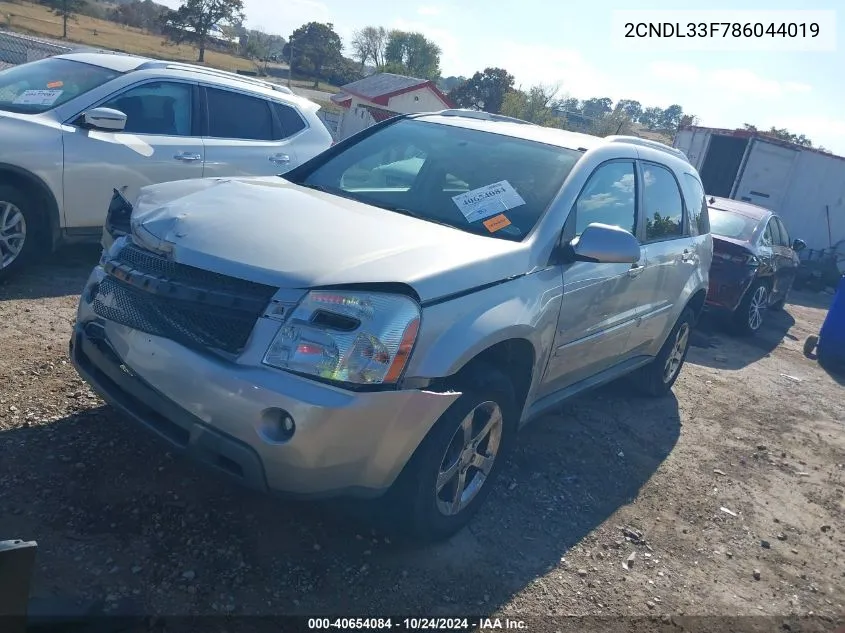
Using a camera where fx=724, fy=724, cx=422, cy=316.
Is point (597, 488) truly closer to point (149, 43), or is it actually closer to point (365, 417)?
point (365, 417)

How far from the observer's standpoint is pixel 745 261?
8.74 meters

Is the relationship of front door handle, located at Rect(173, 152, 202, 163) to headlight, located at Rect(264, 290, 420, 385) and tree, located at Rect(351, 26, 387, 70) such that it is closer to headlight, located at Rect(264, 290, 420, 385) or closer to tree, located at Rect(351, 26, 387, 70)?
headlight, located at Rect(264, 290, 420, 385)

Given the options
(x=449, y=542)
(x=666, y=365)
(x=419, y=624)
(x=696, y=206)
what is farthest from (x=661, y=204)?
(x=419, y=624)

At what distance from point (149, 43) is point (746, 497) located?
56.3 metres

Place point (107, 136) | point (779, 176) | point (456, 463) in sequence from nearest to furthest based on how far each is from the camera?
point (456, 463) → point (107, 136) → point (779, 176)

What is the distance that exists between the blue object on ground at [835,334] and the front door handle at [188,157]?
7471 millimetres

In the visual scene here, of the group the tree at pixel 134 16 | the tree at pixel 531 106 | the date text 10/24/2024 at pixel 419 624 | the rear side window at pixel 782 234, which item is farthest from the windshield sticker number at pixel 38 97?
the tree at pixel 134 16

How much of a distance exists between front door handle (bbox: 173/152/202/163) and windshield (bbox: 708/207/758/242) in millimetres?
6196

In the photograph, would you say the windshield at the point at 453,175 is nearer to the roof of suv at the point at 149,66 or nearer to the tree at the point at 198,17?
the roof of suv at the point at 149,66

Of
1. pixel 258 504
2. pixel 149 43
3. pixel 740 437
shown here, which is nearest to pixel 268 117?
pixel 258 504

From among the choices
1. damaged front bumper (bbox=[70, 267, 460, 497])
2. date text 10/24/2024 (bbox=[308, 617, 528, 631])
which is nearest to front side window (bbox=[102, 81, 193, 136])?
damaged front bumper (bbox=[70, 267, 460, 497])

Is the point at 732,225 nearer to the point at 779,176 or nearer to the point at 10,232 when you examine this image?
the point at 10,232

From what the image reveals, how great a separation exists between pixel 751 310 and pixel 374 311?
7980 mm

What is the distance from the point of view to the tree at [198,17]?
52.5 meters
